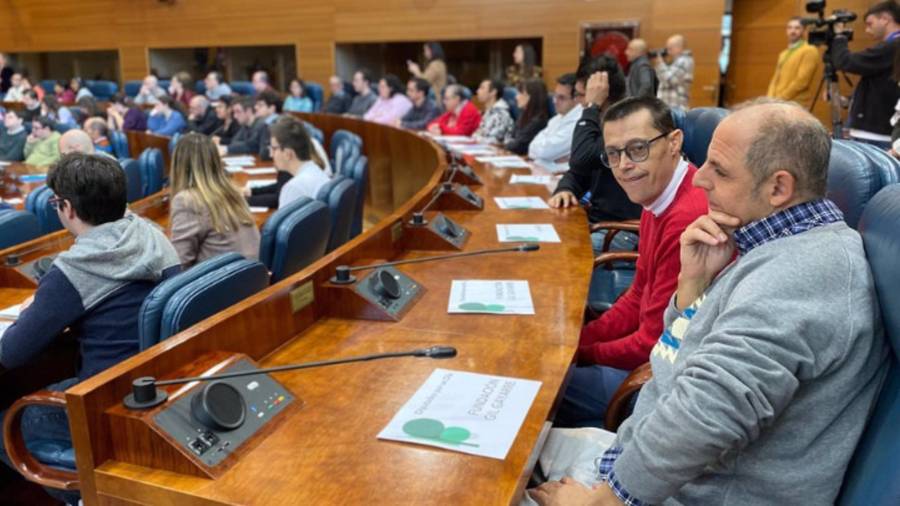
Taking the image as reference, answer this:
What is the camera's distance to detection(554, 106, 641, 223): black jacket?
3.17m

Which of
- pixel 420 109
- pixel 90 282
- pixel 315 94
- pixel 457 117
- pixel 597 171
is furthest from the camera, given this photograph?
pixel 315 94

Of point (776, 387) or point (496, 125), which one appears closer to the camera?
point (776, 387)

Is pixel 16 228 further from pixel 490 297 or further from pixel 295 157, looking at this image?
pixel 490 297

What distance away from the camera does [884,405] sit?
1.01 m

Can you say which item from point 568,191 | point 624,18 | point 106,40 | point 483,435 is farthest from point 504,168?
point 106,40

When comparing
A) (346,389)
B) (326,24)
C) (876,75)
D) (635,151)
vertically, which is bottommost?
(346,389)

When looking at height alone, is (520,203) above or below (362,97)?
below

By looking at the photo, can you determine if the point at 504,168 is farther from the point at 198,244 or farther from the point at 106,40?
the point at 106,40

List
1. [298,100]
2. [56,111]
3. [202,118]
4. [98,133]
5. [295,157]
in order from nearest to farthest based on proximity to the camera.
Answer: [295,157]
[98,133]
[56,111]
[202,118]
[298,100]

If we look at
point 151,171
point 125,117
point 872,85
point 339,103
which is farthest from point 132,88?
point 872,85

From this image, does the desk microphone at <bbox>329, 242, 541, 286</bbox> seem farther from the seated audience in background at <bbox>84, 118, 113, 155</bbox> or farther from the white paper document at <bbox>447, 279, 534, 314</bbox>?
the seated audience in background at <bbox>84, 118, 113, 155</bbox>

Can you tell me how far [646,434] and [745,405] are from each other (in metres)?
0.15

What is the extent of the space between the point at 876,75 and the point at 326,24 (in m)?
7.81

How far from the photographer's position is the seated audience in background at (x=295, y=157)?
3.66 metres
